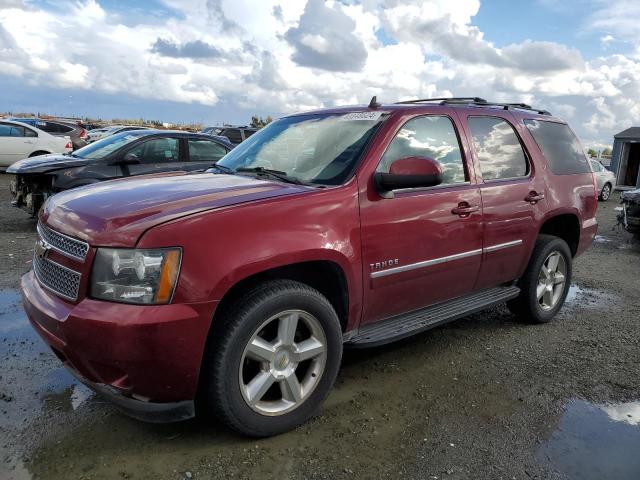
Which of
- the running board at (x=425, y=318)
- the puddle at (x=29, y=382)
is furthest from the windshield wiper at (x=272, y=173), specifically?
the puddle at (x=29, y=382)

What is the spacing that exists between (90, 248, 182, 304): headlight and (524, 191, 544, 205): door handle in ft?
10.1

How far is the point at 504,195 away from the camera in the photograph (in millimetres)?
4152

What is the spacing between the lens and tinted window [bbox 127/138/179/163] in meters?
8.66

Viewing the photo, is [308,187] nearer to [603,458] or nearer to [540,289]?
[603,458]

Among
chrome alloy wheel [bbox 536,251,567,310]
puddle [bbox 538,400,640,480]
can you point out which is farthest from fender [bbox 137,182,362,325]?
chrome alloy wheel [bbox 536,251,567,310]

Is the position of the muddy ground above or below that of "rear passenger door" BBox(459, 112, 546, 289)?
below

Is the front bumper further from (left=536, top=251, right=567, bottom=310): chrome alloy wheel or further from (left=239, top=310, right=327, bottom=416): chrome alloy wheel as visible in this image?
(left=536, top=251, right=567, bottom=310): chrome alloy wheel

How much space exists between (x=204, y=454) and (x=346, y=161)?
6.27ft

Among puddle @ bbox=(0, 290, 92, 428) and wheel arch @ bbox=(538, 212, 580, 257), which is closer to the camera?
puddle @ bbox=(0, 290, 92, 428)

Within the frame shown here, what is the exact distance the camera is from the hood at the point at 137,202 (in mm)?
2549

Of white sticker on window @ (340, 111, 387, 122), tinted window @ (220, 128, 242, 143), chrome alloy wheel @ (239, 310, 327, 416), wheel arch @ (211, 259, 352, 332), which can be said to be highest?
tinted window @ (220, 128, 242, 143)

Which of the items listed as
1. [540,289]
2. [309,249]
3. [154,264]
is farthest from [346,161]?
[540,289]

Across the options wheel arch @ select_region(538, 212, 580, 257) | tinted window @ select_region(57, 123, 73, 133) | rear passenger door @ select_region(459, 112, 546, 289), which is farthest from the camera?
tinted window @ select_region(57, 123, 73, 133)

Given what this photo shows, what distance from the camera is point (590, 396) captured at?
11.8 feet
